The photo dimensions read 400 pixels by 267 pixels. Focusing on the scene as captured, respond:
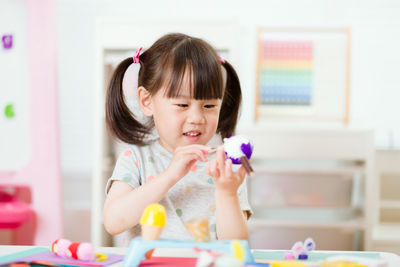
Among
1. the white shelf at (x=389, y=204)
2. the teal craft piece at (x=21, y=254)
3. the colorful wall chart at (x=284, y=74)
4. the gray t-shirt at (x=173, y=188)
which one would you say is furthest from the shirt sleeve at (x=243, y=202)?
the white shelf at (x=389, y=204)

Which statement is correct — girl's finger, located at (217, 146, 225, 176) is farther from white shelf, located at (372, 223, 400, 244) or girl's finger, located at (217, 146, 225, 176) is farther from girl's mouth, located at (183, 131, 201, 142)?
white shelf, located at (372, 223, 400, 244)

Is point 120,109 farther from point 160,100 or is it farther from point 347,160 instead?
point 347,160

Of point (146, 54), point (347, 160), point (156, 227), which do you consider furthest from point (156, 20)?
point (156, 227)

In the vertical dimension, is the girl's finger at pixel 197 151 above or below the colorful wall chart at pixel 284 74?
below

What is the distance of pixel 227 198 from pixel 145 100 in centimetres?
33

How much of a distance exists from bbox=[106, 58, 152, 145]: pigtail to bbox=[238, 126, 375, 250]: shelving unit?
1.18 meters

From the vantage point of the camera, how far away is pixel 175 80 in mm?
956

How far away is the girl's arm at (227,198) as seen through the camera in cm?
74

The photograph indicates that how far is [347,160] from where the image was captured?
237 cm

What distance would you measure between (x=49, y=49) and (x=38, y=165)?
1.39 ft

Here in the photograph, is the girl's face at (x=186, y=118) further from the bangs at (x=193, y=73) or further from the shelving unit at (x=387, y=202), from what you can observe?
the shelving unit at (x=387, y=202)

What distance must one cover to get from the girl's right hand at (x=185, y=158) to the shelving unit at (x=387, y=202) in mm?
1622

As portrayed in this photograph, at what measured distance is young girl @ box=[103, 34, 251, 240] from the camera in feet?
2.77

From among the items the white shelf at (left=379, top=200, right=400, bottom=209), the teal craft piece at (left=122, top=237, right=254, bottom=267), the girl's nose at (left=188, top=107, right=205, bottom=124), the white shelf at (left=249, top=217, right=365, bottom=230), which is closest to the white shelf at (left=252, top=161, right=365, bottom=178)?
the white shelf at (left=249, top=217, right=365, bottom=230)
